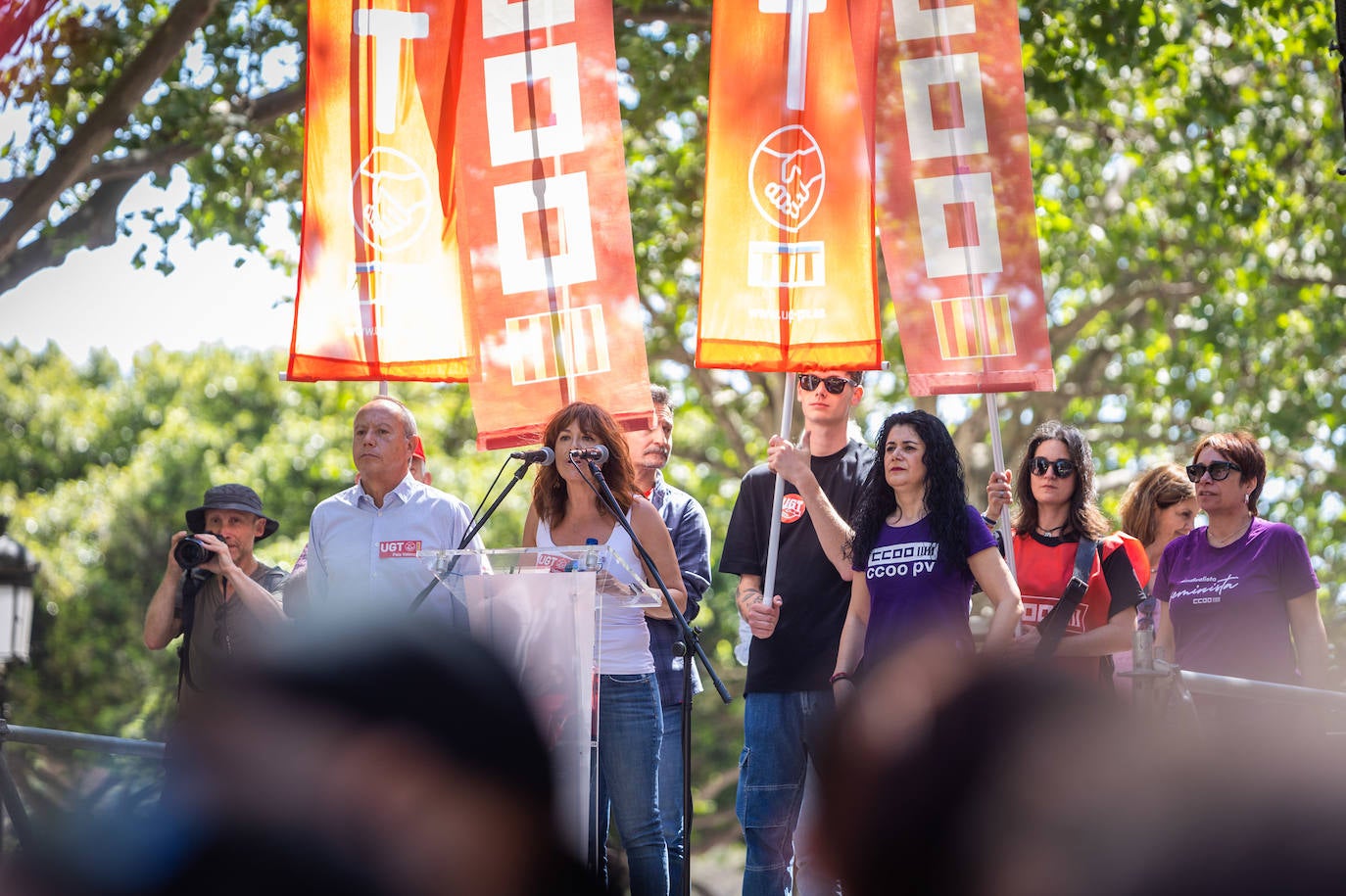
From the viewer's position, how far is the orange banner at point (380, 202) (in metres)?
5.55

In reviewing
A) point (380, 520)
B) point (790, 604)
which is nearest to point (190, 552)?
point (380, 520)

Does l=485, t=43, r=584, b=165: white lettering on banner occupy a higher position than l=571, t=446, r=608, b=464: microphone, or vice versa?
l=485, t=43, r=584, b=165: white lettering on banner

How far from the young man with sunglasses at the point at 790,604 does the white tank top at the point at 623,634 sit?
1.29 feet

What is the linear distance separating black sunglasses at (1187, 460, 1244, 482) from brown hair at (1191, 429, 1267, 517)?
0.10 ft

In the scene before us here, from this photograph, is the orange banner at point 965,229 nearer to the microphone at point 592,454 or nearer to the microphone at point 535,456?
the microphone at point 592,454

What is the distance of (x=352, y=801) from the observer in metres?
1.05

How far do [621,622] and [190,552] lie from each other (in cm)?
150

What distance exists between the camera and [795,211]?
213 inches

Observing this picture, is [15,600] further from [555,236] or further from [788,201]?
[788,201]

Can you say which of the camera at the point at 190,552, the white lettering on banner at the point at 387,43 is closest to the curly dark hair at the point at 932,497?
the camera at the point at 190,552

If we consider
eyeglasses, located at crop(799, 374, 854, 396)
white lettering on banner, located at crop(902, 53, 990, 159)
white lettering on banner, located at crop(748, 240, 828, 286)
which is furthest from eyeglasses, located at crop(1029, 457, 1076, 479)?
white lettering on banner, located at crop(902, 53, 990, 159)

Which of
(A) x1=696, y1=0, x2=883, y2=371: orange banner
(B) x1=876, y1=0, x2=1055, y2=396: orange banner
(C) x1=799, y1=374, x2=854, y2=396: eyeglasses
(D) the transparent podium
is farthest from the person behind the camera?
(B) x1=876, y1=0, x2=1055, y2=396: orange banner

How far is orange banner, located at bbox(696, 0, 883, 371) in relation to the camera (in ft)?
17.6

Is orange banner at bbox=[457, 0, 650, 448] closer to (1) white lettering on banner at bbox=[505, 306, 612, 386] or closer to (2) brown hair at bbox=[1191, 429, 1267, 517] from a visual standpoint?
(1) white lettering on banner at bbox=[505, 306, 612, 386]
